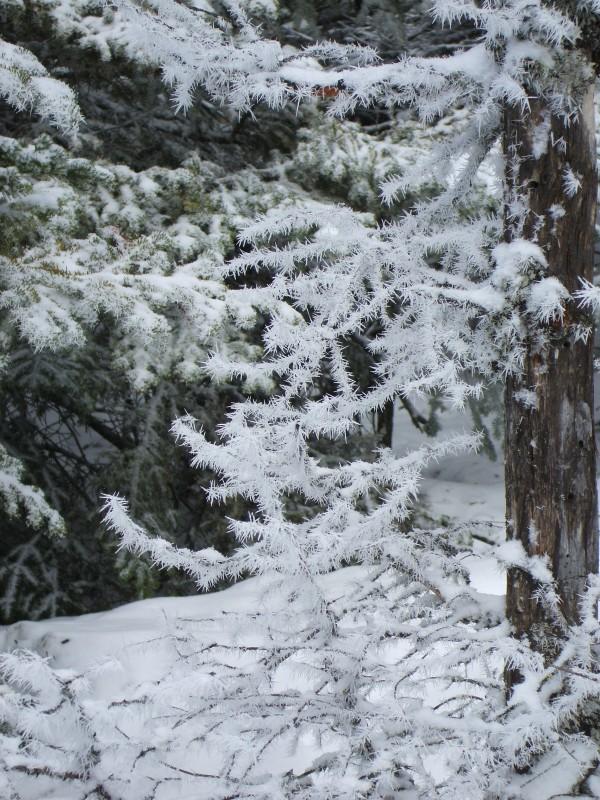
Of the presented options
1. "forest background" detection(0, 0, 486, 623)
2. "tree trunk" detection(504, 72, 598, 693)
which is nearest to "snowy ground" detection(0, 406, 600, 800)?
"tree trunk" detection(504, 72, 598, 693)

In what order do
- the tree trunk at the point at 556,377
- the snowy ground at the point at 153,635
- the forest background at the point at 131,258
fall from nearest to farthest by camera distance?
the tree trunk at the point at 556,377 < the snowy ground at the point at 153,635 < the forest background at the point at 131,258

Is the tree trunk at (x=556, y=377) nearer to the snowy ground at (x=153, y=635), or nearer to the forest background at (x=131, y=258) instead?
the snowy ground at (x=153, y=635)

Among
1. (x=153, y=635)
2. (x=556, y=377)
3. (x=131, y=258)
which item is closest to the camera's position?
(x=556, y=377)

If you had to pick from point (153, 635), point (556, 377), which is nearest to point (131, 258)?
point (153, 635)

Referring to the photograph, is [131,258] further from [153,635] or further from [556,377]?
[556,377]

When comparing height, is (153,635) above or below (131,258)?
below

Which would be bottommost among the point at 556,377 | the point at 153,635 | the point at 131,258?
the point at 153,635

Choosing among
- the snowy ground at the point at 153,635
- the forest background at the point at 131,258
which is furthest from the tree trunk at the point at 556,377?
the forest background at the point at 131,258

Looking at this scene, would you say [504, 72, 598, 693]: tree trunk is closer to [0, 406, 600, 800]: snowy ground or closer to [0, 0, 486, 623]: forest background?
[0, 406, 600, 800]: snowy ground

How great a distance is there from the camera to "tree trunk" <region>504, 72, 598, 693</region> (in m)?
2.59

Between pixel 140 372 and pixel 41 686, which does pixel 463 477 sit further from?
pixel 41 686

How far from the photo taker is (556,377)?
262cm

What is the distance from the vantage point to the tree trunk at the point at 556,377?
2.59 metres

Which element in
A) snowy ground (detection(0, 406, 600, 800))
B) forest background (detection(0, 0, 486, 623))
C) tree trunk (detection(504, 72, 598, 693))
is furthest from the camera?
forest background (detection(0, 0, 486, 623))
